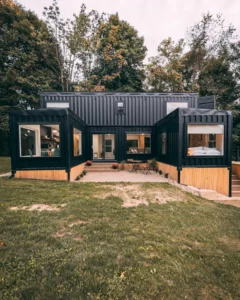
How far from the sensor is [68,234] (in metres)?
2.80

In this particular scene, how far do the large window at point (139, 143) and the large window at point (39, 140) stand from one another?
19.0 ft

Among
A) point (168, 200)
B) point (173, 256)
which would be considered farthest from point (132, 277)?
point (168, 200)

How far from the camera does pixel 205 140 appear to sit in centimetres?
724

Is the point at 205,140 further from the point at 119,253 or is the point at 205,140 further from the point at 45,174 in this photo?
the point at 45,174

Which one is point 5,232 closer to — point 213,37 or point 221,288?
point 221,288

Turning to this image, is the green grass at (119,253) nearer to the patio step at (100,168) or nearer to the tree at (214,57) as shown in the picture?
the patio step at (100,168)

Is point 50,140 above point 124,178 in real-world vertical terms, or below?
above

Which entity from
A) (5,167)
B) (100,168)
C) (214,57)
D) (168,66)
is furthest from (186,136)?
(214,57)

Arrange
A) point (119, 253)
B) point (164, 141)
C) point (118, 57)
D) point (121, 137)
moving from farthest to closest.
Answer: point (118, 57) < point (121, 137) < point (164, 141) < point (119, 253)

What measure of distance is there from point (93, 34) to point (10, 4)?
9759mm

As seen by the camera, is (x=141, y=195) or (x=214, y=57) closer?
(x=141, y=195)

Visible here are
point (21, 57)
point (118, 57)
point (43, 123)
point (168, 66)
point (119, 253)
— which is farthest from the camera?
point (168, 66)

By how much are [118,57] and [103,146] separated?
13962mm

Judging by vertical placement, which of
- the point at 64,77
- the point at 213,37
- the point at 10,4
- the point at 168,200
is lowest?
the point at 168,200
